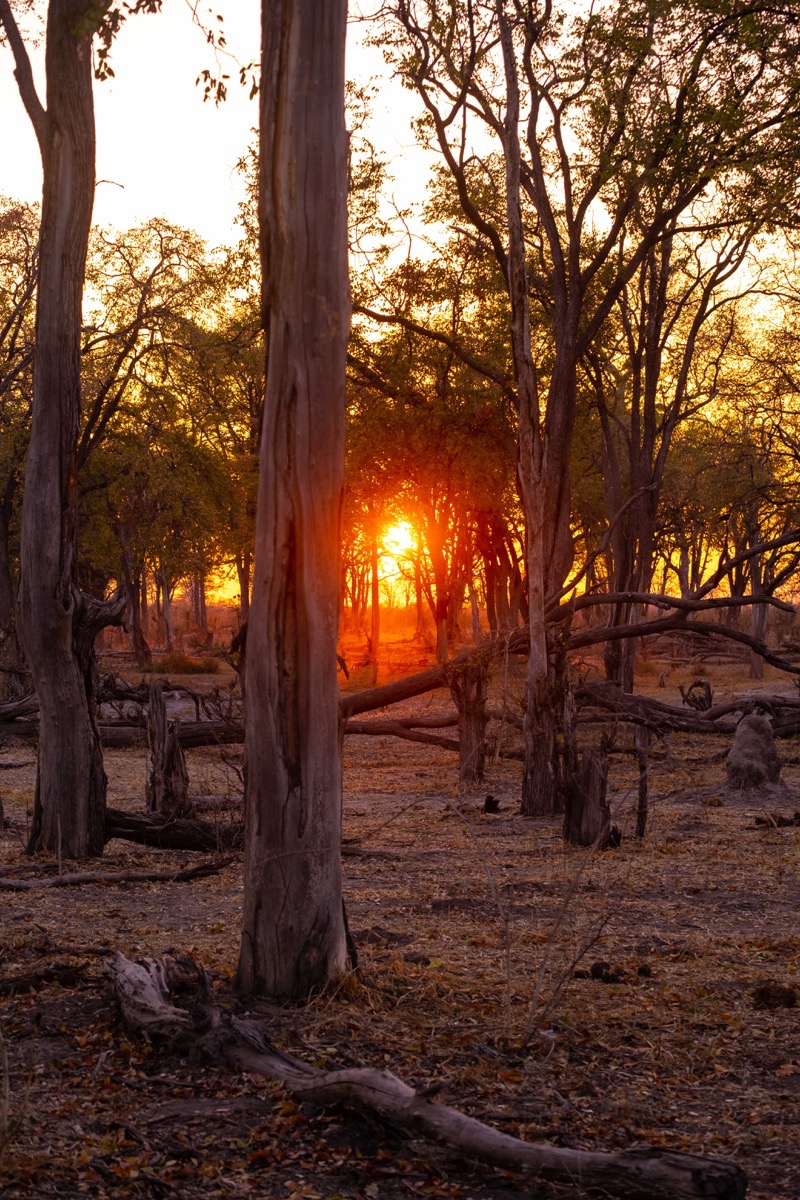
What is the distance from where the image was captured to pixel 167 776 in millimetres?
10523

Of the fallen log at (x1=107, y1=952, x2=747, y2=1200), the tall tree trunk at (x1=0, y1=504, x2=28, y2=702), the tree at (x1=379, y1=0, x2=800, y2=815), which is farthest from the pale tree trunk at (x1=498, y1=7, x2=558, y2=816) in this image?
the tall tree trunk at (x1=0, y1=504, x2=28, y2=702)

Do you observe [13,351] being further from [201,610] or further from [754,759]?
[201,610]

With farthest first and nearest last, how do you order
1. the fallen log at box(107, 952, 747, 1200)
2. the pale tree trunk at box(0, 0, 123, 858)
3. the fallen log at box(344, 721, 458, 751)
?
the fallen log at box(344, 721, 458, 751), the pale tree trunk at box(0, 0, 123, 858), the fallen log at box(107, 952, 747, 1200)

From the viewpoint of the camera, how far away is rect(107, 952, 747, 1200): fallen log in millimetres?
3174

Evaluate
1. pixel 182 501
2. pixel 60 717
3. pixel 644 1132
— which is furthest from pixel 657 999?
pixel 182 501

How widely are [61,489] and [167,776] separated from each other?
2.87 meters

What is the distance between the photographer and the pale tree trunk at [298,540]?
16.9ft

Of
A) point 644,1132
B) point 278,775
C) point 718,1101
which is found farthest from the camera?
point 278,775

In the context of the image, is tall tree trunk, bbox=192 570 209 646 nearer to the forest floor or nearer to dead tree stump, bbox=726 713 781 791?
dead tree stump, bbox=726 713 781 791

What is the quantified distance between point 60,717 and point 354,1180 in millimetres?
6508

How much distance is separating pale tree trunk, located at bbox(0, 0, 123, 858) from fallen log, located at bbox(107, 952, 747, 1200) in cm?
452

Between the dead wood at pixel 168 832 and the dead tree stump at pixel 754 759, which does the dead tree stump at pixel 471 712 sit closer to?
the dead tree stump at pixel 754 759

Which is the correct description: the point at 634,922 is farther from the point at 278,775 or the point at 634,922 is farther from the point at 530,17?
the point at 530,17

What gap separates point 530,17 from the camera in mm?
14250
